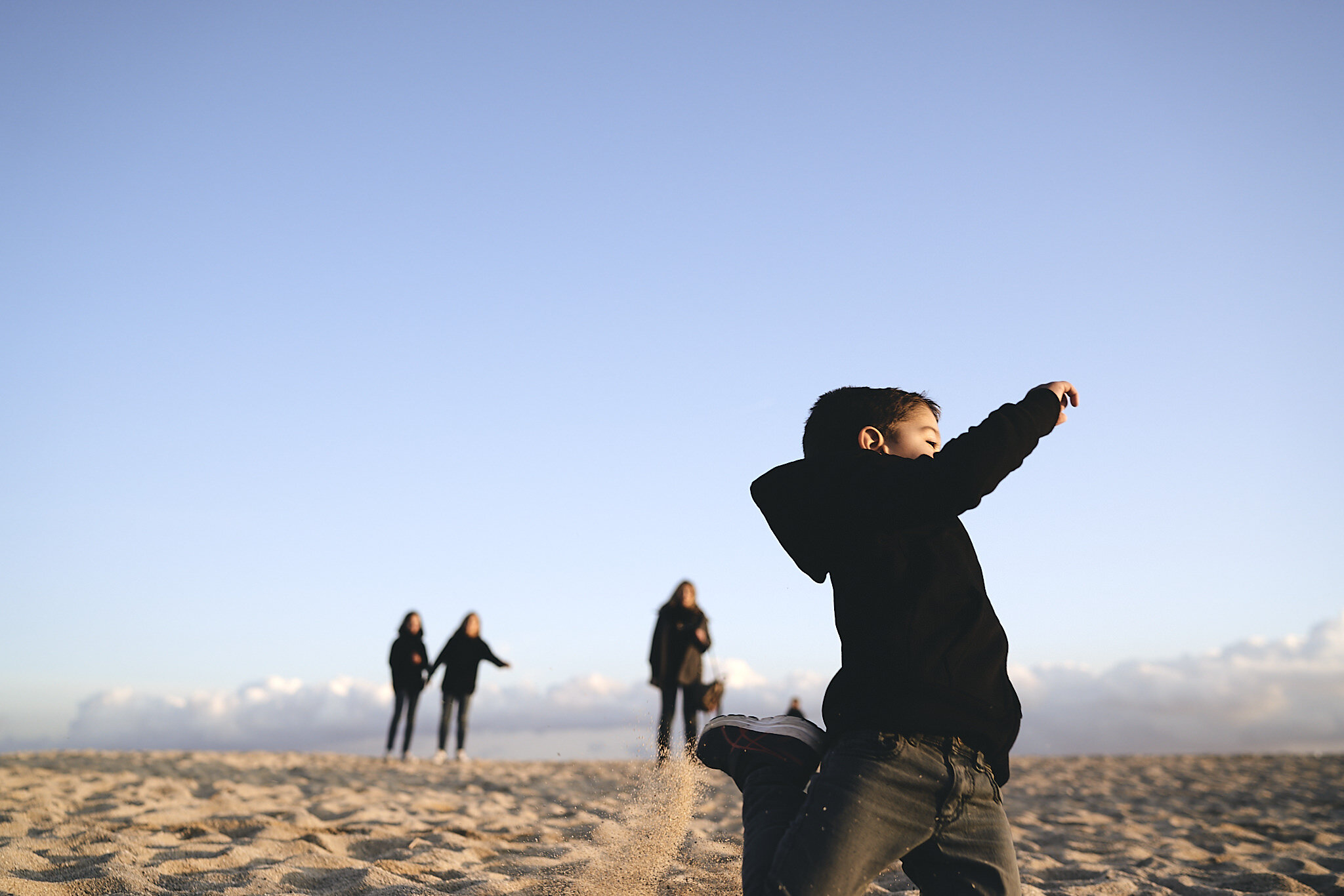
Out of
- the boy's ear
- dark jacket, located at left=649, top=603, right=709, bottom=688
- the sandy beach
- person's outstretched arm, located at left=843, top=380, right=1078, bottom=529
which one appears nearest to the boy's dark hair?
the boy's ear

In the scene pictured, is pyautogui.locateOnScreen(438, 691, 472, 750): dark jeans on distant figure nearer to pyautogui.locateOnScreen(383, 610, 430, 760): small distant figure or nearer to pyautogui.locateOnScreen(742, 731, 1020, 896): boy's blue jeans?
pyautogui.locateOnScreen(383, 610, 430, 760): small distant figure

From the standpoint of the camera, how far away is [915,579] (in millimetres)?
1946

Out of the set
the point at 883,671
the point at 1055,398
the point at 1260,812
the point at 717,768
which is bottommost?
the point at 1260,812

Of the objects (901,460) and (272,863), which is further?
(272,863)

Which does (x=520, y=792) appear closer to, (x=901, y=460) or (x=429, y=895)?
(x=429, y=895)

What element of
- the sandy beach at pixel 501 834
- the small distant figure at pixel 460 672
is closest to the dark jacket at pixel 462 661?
the small distant figure at pixel 460 672

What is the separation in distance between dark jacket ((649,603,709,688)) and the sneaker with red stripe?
562cm

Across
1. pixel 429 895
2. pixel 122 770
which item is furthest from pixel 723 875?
pixel 122 770

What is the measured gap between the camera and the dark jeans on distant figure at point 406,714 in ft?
34.5

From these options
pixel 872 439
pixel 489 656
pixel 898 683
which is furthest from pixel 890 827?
pixel 489 656

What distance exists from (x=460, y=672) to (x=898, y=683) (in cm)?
934

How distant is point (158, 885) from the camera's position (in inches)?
128

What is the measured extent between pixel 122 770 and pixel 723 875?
6412 millimetres

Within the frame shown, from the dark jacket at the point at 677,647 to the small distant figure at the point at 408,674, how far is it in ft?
13.4
